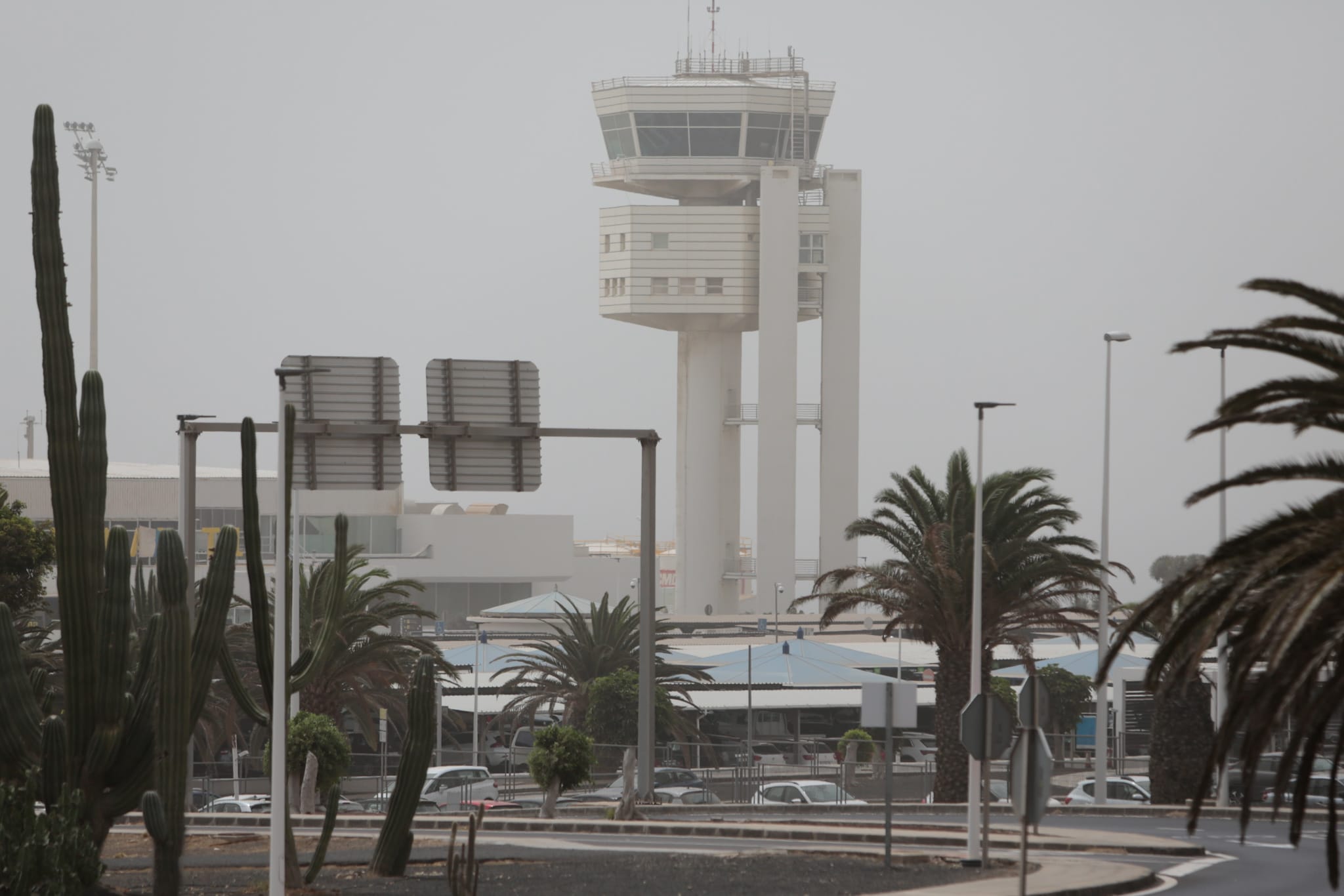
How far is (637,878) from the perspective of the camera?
66.1ft

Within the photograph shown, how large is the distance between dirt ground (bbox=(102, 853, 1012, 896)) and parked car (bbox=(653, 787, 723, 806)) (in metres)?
13.0

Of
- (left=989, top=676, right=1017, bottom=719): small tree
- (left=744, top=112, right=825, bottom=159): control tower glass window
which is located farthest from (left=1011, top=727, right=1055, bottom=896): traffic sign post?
(left=744, top=112, right=825, bottom=159): control tower glass window

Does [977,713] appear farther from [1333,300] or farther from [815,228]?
[815,228]

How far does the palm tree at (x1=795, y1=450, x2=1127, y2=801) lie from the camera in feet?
119

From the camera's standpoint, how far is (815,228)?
4232 inches

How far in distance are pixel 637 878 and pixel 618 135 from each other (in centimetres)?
9582

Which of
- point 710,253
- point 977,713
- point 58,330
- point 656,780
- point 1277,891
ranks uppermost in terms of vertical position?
point 710,253

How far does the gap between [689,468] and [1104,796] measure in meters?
74.5

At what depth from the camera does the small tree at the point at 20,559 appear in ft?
124

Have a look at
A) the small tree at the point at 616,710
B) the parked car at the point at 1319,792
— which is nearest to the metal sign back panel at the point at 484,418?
the parked car at the point at 1319,792

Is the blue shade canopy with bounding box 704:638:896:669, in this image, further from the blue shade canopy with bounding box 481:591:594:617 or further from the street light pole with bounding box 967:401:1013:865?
the street light pole with bounding box 967:401:1013:865

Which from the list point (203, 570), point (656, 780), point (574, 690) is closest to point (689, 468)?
point (203, 570)

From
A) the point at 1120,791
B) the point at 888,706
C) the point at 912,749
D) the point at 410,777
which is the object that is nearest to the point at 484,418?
the point at 410,777

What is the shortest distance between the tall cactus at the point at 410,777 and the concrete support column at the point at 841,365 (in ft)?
286
